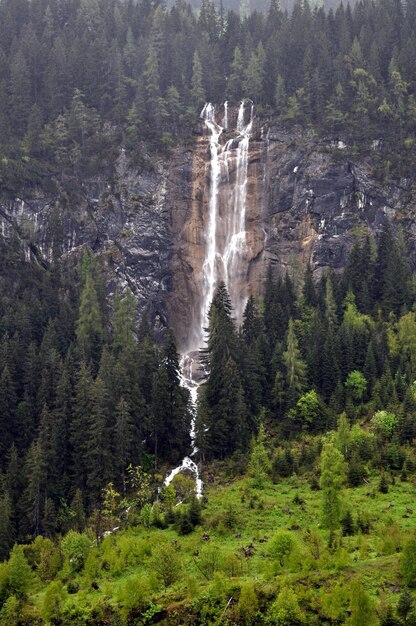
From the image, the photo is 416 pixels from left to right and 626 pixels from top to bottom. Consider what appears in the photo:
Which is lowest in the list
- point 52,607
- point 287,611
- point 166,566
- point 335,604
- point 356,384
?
point 52,607

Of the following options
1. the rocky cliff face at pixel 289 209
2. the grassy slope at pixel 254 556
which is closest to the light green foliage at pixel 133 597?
the grassy slope at pixel 254 556

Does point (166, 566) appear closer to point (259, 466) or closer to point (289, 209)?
point (259, 466)

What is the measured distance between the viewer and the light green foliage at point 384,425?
76375 millimetres

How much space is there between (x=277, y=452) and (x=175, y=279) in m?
50.7

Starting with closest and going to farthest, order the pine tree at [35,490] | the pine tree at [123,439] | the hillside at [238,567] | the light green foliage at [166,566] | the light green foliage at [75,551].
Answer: the hillside at [238,567]
the light green foliage at [166,566]
the light green foliage at [75,551]
the pine tree at [35,490]
the pine tree at [123,439]

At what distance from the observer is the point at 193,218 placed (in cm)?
12644

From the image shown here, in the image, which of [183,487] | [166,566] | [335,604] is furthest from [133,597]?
[183,487]

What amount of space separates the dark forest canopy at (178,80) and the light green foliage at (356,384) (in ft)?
146

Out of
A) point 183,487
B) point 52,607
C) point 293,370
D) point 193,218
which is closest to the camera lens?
point 52,607

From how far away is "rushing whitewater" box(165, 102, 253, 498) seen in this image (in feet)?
400

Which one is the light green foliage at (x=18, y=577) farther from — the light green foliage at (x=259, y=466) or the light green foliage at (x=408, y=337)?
the light green foliage at (x=408, y=337)

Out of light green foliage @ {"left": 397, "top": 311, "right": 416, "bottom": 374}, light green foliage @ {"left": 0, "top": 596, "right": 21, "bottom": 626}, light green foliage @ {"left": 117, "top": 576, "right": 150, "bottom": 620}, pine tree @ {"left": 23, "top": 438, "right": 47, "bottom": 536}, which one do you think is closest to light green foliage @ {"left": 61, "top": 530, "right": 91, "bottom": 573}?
light green foliage @ {"left": 0, "top": 596, "right": 21, "bottom": 626}

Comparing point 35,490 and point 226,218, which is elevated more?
point 226,218

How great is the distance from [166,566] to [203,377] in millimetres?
50609
